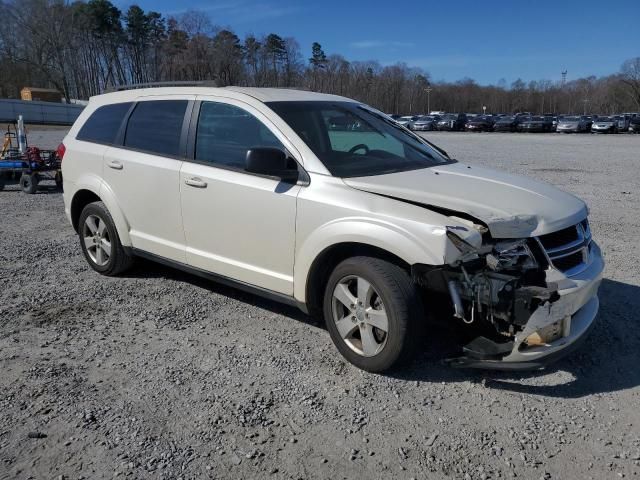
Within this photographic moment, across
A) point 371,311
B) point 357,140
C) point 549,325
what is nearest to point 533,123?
point 357,140

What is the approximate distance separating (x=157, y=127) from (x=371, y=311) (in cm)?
277

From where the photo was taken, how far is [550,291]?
319 cm

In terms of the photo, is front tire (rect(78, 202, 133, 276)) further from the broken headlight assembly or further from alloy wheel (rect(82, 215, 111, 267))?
the broken headlight assembly

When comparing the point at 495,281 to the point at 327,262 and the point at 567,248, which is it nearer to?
the point at 567,248

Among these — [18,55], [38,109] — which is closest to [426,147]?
[38,109]

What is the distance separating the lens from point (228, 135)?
447 cm

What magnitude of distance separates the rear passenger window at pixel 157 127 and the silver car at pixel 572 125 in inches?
1916

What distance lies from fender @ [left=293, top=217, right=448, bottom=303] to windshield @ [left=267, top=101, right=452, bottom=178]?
469mm

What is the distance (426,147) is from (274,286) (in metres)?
2.03

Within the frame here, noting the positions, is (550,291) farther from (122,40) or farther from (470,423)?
(122,40)

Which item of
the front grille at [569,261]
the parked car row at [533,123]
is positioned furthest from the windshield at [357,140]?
the parked car row at [533,123]

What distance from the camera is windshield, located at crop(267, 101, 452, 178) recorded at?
4152 mm

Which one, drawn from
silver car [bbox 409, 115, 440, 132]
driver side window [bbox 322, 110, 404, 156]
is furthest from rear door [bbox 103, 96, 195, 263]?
silver car [bbox 409, 115, 440, 132]

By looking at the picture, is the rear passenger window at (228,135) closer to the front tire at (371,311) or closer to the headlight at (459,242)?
the front tire at (371,311)
